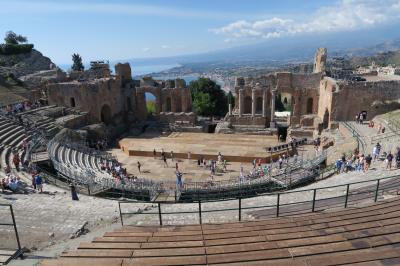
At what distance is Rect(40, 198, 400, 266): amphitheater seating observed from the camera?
19.4 ft

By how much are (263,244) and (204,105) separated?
40.1m

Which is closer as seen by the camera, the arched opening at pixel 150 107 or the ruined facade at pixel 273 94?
the ruined facade at pixel 273 94

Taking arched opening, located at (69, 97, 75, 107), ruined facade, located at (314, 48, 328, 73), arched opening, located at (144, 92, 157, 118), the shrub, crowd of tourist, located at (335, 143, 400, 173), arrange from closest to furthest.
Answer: crowd of tourist, located at (335, 143, 400, 173)
arched opening, located at (69, 97, 75, 107)
ruined facade, located at (314, 48, 328, 73)
arched opening, located at (144, 92, 157, 118)
the shrub

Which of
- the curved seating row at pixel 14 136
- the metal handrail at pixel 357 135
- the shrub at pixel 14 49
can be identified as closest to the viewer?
the curved seating row at pixel 14 136

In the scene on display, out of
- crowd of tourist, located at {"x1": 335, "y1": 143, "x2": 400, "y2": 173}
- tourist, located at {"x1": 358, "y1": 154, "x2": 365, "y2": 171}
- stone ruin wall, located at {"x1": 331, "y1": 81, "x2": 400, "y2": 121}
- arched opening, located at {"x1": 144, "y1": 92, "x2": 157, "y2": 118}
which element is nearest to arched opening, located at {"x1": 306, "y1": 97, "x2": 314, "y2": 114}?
stone ruin wall, located at {"x1": 331, "y1": 81, "x2": 400, "y2": 121}

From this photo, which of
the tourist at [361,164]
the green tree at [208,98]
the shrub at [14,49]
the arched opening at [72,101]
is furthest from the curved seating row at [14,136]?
the shrub at [14,49]

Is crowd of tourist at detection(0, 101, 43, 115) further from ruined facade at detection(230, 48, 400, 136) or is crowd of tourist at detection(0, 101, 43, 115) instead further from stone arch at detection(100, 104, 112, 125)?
ruined facade at detection(230, 48, 400, 136)

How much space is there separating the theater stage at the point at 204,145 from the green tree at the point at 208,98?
1099 centimetres

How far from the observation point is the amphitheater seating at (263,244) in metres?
5.92

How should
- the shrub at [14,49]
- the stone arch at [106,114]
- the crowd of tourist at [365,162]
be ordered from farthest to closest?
1. the shrub at [14,49]
2. the stone arch at [106,114]
3. the crowd of tourist at [365,162]

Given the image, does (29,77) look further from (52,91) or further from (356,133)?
(356,133)

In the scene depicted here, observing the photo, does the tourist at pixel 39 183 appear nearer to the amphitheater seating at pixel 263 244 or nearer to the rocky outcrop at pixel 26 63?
the amphitheater seating at pixel 263 244

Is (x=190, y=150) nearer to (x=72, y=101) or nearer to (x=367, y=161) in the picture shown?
(x=72, y=101)

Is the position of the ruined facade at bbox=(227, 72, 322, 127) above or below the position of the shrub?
below
